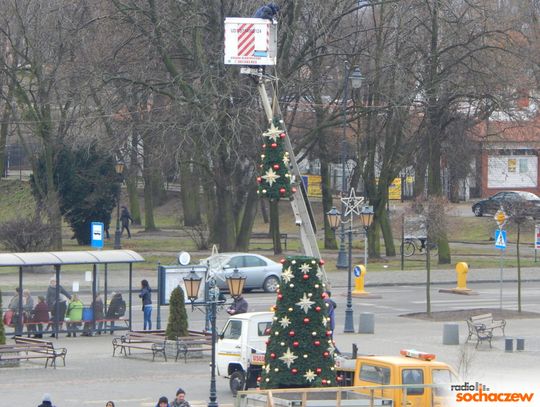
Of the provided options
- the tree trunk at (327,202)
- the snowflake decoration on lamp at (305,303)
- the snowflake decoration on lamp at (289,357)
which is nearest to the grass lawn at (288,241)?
the tree trunk at (327,202)

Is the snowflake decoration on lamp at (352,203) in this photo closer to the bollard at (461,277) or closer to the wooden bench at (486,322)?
the bollard at (461,277)

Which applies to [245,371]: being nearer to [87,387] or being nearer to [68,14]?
[87,387]

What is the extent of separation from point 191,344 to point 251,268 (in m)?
14.2

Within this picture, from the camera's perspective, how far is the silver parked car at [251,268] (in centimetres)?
4106

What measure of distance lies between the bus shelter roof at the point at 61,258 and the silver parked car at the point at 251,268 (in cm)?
836

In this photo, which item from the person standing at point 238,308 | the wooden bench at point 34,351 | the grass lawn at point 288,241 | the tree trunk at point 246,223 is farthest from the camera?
the grass lawn at point 288,241

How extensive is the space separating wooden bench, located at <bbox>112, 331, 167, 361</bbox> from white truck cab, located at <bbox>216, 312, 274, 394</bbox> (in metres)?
4.58

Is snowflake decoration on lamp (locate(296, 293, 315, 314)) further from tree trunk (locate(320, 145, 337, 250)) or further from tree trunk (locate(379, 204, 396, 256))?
tree trunk (locate(320, 145, 337, 250))

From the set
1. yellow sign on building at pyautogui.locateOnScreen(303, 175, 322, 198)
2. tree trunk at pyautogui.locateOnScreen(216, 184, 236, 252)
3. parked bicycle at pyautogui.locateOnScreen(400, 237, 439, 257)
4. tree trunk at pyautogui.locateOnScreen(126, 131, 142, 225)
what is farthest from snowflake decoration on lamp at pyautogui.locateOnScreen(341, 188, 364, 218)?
yellow sign on building at pyautogui.locateOnScreen(303, 175, 322, 198)

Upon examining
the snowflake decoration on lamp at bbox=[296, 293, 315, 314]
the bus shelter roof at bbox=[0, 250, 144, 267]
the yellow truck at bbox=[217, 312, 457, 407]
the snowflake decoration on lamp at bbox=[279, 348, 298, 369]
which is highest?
the bus shelter roof at bbox=[0, 250, 144, 267]

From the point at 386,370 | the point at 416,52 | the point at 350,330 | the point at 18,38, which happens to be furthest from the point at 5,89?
the point at 386,370

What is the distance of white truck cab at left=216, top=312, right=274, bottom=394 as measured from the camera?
2286 cm

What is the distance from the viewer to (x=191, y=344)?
27.7 m

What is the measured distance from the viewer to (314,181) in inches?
3211
